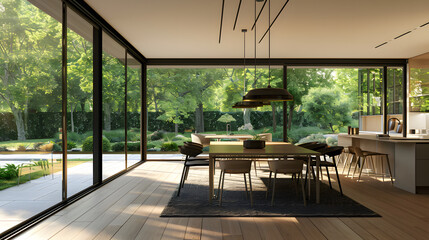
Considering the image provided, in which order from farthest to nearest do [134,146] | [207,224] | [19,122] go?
[134,146]
[19,122]
[207,224]

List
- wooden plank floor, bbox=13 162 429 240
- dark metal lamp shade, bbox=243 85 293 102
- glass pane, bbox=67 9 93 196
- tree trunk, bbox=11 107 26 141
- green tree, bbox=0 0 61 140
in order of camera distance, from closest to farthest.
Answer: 1. wooden plank floor, bbox=13 162 429 240
2. green tree, bbox=0 0 61 140
3. tree trunk, bbox=11 107 26 141
4. dark metal lamp shade, bbox=243 85 293 102
5. glass pane, bbox=67 9 93 196

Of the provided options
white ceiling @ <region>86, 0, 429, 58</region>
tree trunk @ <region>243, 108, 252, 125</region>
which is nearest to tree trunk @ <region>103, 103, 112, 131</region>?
white ceiling @ <region>86, 0, 429, 58</region>

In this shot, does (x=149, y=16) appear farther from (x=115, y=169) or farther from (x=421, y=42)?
(x=421, y=42)

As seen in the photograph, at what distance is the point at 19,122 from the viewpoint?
3566 mm

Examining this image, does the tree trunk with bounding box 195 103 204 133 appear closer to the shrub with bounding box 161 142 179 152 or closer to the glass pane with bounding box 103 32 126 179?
the shrub with bounding box 161 142 179 152

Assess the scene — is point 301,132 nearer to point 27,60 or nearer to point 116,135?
point 116,135

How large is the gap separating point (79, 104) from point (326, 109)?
450 inches

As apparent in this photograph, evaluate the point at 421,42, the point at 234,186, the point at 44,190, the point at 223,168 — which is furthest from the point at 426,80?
the point at 44,190

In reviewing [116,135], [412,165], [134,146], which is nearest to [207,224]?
[412,165]

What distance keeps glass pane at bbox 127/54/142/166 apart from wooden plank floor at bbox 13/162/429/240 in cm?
358

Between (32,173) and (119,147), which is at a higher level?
(119,147)

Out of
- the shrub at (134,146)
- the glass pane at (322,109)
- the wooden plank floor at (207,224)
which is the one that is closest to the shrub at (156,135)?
the shrub at (134,146)

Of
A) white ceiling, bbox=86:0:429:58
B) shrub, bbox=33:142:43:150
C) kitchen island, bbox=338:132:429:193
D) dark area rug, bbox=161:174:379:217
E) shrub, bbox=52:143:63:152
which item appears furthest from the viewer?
kitchen island, bbox=338:132:429:193

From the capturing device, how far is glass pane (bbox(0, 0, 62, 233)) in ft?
11.2
